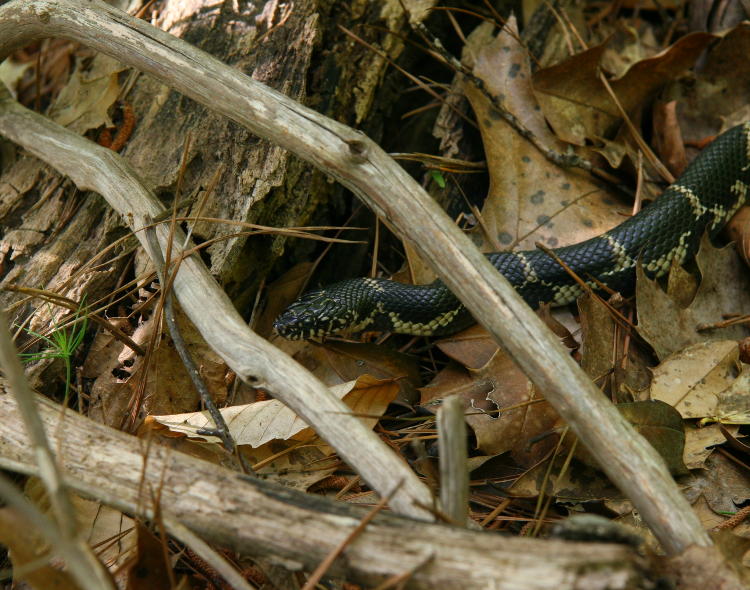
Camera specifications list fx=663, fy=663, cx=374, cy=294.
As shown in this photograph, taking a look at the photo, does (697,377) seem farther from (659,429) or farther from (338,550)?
(338,550)

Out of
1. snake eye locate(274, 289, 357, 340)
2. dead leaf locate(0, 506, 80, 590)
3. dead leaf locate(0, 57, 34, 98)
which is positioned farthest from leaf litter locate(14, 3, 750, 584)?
dead leaf locate(0, 57, 34, 98)

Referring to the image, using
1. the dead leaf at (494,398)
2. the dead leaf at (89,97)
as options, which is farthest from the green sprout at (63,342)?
the dead leaf at (494,398)

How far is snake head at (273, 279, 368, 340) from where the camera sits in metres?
4.20

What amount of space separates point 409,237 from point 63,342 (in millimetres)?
1960

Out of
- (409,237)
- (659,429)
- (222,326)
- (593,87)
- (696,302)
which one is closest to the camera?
(409,237)

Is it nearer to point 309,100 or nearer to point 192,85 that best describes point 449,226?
point 192,85

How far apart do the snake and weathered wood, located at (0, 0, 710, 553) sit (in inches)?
60.4

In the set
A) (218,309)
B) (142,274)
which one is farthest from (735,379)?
(142,274)

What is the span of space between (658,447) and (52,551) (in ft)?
8.80

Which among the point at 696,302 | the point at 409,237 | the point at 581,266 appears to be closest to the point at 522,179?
the point at 581,266

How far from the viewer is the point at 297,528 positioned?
2.16m

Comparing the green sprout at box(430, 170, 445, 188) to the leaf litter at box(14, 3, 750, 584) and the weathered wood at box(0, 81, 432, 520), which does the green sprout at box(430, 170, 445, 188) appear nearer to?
the leaf litter at box(14, 3, 750, 584)

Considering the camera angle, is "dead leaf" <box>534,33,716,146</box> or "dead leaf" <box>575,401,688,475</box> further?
"dead leaf" <box>534,33,716,146</box>

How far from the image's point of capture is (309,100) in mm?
4371
